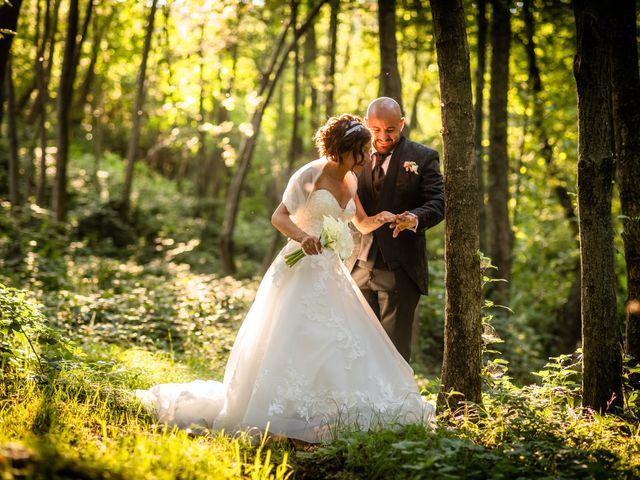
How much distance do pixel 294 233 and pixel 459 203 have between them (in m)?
1.27

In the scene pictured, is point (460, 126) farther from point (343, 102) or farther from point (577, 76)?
point (343, 102)

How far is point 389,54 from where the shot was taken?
27.7 feet

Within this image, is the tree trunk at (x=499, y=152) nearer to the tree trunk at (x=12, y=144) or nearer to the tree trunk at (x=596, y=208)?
the tree trunk at (x=596, y=208)

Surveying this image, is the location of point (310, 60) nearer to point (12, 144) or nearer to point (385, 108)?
point (12, 144)

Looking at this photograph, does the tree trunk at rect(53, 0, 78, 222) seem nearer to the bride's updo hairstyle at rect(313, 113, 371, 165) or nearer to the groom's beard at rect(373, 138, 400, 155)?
the groom's beard at rect(373, 138, 400, 155)

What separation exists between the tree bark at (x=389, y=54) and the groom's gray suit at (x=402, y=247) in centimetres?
294

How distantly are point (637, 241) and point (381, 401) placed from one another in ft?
8.53

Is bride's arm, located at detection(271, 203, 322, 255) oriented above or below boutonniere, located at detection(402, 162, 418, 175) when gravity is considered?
below

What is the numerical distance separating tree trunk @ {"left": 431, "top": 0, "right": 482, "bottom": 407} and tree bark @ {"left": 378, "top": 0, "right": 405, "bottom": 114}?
3.55 metres

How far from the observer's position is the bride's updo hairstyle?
16.0ft

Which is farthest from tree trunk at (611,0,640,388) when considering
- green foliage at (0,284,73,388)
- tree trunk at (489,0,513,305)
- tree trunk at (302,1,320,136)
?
tree trunk at (302,1,320,136)

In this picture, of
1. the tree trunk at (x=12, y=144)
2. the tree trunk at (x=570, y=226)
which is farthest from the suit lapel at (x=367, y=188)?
the tree trunk at (x=12, y=144)

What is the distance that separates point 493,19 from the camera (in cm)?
1123

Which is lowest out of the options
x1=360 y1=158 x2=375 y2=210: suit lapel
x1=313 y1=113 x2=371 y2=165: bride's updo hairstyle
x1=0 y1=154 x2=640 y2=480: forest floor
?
x1=0 y1=154 x2=640 y2=480: forest floor
